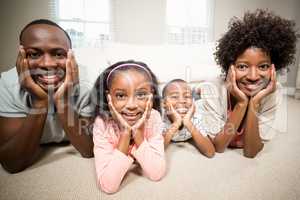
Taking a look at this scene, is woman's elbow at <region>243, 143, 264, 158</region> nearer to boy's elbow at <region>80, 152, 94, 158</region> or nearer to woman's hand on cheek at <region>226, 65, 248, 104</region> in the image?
woman's hand on cheek at <region>226, 65, 248, 104</region>

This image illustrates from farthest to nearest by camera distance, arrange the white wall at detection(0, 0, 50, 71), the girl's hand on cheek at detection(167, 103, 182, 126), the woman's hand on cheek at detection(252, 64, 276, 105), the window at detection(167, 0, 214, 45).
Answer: the window at detection(167, 0, 214, 45) < the white wall at detection(0, 0, 50, 71) < the girl's hand on cheek at detection(167, 103, 182, 126) < the woman's hand on cheek at detection(252, 64, 276, 105)

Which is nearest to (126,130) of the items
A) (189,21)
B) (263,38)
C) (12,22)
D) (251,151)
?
(251,151)

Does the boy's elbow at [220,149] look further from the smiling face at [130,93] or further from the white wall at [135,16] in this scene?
the white wall at [135,16]

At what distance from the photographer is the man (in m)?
0.73

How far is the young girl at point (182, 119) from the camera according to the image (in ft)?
3.05

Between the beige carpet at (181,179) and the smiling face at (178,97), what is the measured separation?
0.71 ft

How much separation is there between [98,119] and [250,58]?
664 millimetres

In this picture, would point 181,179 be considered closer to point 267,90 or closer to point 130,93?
point 130,93

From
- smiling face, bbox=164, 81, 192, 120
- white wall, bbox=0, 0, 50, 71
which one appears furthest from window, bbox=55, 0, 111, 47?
smiling face, bbox=164, 81, 192, 120

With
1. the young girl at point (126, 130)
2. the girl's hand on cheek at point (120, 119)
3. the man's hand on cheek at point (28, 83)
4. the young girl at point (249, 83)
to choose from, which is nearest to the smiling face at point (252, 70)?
the young girl at point (249, 83)

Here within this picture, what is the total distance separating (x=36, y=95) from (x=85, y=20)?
1700 mm

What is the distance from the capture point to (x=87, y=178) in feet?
2.52

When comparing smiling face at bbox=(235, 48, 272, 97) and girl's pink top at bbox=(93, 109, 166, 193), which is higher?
smiling face at bbox=(235, 48, 272, 97)

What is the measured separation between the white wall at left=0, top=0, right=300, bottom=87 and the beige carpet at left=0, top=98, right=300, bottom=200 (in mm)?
1357
